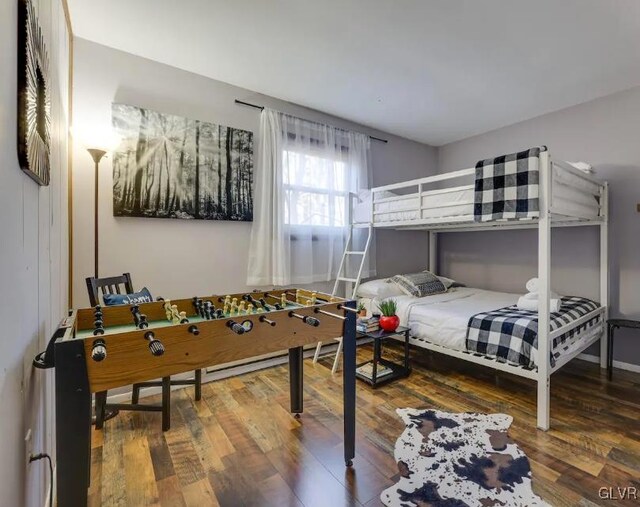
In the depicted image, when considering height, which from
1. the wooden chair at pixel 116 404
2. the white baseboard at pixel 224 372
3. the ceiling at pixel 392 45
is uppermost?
the ceiling at pixel 392 45

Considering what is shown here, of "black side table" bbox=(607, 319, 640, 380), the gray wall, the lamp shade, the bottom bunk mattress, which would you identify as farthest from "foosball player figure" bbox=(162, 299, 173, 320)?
the gray wall

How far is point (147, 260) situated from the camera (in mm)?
2504

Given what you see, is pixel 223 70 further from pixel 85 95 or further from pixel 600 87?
pixel 600 87

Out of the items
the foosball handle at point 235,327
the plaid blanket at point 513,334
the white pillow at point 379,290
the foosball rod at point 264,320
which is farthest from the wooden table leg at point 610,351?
the foosball handle at point 235,327

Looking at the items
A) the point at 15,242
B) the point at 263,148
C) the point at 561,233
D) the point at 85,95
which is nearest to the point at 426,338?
the point at 561,233

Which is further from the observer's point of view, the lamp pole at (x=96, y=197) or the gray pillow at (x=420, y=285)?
the gray pillow at (x=420, y=285)

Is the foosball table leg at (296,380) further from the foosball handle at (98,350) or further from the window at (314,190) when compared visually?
the window at (314,190)

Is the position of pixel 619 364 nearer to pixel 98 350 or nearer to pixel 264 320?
pixel 264 320

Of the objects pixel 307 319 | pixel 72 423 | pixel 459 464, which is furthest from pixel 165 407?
pixel 459 464

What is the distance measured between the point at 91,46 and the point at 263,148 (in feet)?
Answer: 4.60

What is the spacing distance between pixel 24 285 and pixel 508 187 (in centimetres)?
261

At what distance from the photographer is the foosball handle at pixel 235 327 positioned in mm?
1299

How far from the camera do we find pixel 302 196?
10.6ft

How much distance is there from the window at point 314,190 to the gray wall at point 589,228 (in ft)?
6.15
